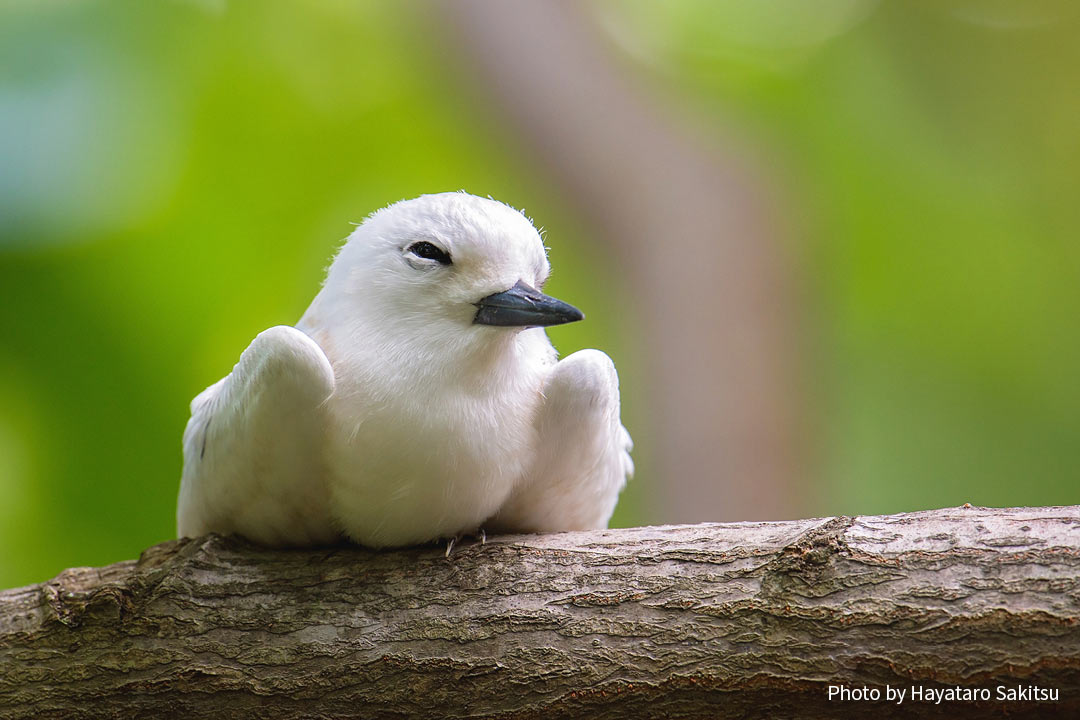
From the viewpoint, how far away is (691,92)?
285 inches

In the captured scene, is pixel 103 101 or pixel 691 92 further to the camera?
pixel 691 92

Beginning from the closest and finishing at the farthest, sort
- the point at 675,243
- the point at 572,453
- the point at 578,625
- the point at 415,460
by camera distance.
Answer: the point at 578,625 → the point at 415,460 → the point at 572,453 → the point at 675,243

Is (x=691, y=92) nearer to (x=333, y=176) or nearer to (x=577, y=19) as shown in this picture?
(x=577, y=19)

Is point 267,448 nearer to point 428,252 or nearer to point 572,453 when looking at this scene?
point 428,252

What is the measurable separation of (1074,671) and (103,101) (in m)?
5.96

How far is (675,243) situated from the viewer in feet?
21.7

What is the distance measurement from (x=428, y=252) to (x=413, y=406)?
521 mm

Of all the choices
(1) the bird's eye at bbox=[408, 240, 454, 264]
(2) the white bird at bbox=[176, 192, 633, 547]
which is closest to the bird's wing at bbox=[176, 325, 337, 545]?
(2) the white bird at bbox=[176, 192, 633, 547]

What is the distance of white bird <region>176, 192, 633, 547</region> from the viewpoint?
293 centimetres

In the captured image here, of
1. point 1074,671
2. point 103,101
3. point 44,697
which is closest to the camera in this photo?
point 1074,671

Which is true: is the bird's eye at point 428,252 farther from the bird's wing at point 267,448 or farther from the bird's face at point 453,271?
the bird's wing at point 267,448

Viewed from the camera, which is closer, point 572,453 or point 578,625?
point 578,625

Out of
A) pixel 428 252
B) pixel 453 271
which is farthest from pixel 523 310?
pixel 428 252

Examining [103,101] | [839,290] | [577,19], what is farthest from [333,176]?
[839,290]
